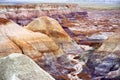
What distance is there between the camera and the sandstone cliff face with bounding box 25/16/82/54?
21.1 ft

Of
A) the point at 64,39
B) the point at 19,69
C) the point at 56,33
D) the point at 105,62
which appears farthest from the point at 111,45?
the point at 19,69

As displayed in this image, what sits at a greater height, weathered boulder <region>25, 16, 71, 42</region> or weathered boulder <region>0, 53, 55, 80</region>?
weathered boulder <region>25, 16, 71, 42</region>

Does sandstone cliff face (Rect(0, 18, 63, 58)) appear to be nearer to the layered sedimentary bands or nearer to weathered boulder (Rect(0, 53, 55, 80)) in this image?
the layered sedimentary bands

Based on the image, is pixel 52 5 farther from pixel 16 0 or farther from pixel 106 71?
pixel 106 71

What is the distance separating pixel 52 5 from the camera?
6391 mm

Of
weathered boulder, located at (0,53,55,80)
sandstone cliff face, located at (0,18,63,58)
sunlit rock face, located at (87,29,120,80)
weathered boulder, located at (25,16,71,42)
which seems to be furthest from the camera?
sunlit rock face, located at (87,29,120,80)

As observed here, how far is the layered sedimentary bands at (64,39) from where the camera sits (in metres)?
6.25

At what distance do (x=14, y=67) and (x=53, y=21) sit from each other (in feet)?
3.42

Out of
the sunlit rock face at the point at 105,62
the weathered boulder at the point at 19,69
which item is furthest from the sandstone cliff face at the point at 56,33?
the weathered boulder at the point at 19,69

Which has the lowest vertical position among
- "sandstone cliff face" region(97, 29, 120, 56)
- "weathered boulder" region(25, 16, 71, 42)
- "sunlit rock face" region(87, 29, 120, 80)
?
"sunlit rock face" region(87, 29, 120, 80)

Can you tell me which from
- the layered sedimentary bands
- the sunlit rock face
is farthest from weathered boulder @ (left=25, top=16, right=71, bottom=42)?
the sunlit rock face

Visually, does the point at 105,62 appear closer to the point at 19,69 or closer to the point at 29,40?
the point at 29,40

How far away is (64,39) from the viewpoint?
6.47 metres

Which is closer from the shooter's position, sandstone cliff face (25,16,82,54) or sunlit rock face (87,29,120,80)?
sandstone cliff face (25,16,82,54)
